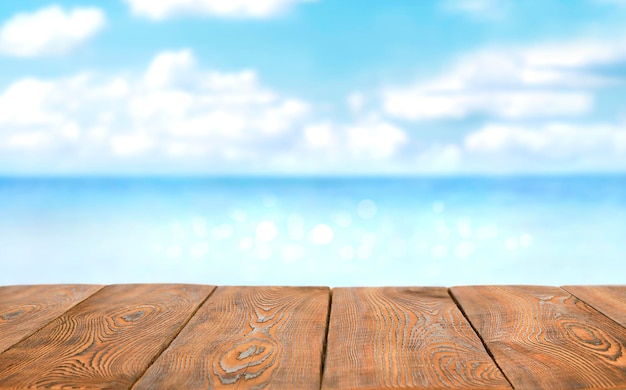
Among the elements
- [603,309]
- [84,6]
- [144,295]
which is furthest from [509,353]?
[84,6]

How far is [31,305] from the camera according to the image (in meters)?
1.14

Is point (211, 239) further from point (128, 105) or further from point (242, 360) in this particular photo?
point (128, 105)

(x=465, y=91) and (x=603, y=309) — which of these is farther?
(x=465, y=91)

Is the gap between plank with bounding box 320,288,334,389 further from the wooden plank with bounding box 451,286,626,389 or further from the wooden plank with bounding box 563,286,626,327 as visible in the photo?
the wooden plank with bounding box 563,286,626,327

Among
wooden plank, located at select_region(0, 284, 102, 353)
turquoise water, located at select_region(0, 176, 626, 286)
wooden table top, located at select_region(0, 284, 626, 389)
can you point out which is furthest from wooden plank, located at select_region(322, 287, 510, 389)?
turquoise water, located at select_region(0, 176, 626, 286)

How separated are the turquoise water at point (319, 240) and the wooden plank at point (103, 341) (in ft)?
15.8

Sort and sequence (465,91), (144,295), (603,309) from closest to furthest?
1. (603,309)
2. (144,295)
3. (465,91)

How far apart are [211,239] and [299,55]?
1089cm

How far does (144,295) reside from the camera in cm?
122

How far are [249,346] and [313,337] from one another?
0.10 m

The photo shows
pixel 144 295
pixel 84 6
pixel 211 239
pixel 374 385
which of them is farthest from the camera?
pixel 84 6

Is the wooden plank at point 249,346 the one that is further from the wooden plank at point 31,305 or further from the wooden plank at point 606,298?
the wooden plank at point 606,298

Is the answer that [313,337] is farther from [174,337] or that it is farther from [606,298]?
[606,298]

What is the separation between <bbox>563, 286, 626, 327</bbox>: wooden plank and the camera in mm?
1046
